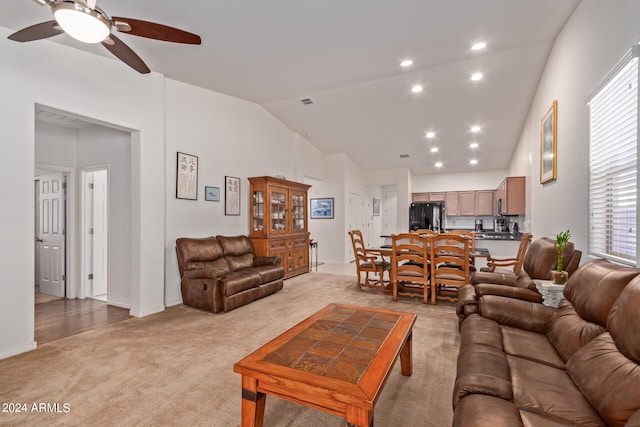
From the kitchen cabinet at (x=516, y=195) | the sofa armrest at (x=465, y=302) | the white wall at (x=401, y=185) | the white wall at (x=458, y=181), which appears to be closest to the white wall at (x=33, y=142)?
the sofa armrest at (x=465, y=302)

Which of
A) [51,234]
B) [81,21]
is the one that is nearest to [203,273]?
[51,234]

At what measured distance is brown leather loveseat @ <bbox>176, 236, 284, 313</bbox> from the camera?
156 inches

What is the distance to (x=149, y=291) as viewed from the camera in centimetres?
399

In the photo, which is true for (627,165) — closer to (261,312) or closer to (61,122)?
(261,312)

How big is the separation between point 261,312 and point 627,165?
3.80 meters

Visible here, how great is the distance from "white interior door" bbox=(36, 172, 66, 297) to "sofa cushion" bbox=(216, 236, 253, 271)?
2.41 meters

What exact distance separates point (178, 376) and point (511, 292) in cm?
280

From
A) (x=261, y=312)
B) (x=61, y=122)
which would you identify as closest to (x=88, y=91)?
(x=61, y=122)

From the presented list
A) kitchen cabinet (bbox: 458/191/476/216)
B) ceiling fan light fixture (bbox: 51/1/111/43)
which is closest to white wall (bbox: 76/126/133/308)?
ceiling fan light fixture (bbox: 51/1/111/43)

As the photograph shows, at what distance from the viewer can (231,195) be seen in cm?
540

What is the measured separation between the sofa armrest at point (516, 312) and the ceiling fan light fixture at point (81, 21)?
3.21m

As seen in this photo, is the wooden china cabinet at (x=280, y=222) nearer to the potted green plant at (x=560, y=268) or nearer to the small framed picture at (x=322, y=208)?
the small framed picture at (x=322, y=208)

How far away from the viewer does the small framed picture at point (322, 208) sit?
27.4ft

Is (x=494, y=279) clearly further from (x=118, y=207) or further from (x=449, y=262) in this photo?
(x=118, y=207)
